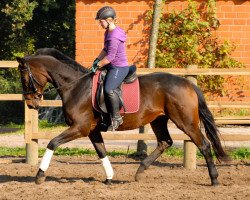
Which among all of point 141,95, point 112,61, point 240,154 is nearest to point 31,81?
point 112,61

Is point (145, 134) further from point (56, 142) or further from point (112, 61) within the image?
point (56, 142)

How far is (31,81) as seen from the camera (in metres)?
10.8

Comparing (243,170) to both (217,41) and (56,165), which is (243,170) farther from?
(217,41)

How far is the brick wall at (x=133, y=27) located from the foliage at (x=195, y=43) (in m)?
0.24

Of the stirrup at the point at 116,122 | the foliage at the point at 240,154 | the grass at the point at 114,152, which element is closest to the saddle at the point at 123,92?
the stirrup at the point at 116,122

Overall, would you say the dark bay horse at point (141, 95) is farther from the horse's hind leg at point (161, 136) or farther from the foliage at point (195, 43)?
the foliage at point (195, 43)

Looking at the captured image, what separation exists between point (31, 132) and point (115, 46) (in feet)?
10.2

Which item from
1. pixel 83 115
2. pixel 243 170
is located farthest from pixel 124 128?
pixel 243 170

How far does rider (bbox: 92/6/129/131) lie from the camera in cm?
1041

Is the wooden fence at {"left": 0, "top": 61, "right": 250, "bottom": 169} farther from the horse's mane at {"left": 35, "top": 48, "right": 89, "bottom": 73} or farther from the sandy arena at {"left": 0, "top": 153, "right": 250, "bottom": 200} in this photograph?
the horse's mane at {"left": 35, "top": 48, "right": 89, "bottom": 73}

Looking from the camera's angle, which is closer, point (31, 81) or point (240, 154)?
point (31, 81)

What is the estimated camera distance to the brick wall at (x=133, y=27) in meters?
19.3

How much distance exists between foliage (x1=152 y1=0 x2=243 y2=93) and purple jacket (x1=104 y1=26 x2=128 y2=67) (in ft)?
28.4

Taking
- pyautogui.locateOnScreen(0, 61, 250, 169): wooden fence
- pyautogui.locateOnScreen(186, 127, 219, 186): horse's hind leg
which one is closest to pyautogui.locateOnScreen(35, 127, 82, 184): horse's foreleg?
pyautogui.locateOnScreen(186, 127, 219, 186): horse's hind leg
